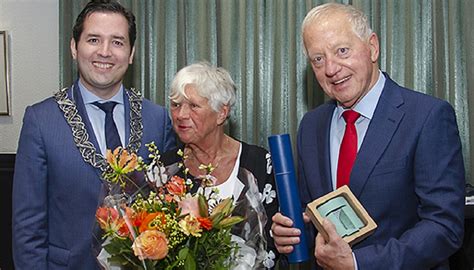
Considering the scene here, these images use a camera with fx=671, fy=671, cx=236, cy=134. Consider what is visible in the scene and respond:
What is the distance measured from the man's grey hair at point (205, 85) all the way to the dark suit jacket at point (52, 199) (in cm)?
41

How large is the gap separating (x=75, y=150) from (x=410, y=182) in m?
1.10

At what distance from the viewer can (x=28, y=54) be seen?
14.4 feet

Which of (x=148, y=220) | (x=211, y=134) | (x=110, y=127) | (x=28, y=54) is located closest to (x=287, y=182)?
(x=148, y=220)

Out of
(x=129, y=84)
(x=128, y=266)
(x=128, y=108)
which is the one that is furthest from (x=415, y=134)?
(x=129, y=84)

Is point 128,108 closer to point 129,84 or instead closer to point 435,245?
point 435,245

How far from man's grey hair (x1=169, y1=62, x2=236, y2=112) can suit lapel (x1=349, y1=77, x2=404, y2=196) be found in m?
0.65

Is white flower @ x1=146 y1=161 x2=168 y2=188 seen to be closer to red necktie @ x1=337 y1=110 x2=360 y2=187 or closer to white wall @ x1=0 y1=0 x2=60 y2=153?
red necktie @ x1=337 y1=110 x2=360 y2=187

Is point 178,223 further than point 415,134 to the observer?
No

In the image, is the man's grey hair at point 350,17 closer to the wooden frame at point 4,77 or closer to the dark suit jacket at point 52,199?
the dark suit jacket at point 52,199

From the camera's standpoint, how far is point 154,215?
62.9 inches

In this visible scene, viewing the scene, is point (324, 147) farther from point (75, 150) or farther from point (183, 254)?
point (75, 150)

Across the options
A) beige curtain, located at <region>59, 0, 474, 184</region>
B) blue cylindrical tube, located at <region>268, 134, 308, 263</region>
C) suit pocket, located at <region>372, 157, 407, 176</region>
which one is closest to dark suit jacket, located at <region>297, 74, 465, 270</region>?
suit pocket, located at <region>372, 157, 407, 176</region>

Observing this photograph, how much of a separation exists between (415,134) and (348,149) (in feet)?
0.71

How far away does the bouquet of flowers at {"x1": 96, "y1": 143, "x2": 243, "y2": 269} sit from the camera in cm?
157
